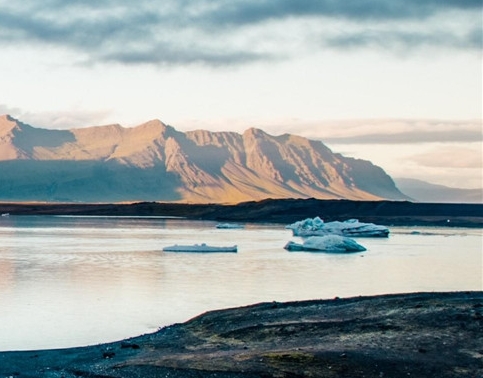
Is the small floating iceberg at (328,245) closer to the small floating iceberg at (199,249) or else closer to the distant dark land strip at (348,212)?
the small floating iceberg at (199,249)

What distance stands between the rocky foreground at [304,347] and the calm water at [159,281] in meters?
2.58

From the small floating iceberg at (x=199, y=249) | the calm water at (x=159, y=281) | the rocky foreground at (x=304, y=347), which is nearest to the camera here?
the rocky foreground at (x=304, y=347)

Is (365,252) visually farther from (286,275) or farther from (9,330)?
(9,330)

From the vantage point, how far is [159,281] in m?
34.5

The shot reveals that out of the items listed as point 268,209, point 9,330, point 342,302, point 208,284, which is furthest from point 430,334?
point 268,209

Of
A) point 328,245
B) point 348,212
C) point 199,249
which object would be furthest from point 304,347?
point 348,212

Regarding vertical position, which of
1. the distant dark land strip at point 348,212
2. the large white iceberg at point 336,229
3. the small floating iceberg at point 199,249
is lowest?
the small floating iceberg at point 199,249

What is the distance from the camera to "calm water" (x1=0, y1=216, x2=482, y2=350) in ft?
77.2

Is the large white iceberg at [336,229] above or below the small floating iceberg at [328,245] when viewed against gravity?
above

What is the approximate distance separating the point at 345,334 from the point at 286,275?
66.0 feet

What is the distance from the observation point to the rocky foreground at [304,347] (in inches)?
589

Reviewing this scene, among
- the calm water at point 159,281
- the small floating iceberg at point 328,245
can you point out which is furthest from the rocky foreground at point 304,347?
the small floating iceberg at point 328,245

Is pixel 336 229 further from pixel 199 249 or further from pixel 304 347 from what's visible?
pixel 304 347

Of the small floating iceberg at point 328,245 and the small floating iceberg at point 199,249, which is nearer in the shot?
the small floating iceberg at point 199,249
